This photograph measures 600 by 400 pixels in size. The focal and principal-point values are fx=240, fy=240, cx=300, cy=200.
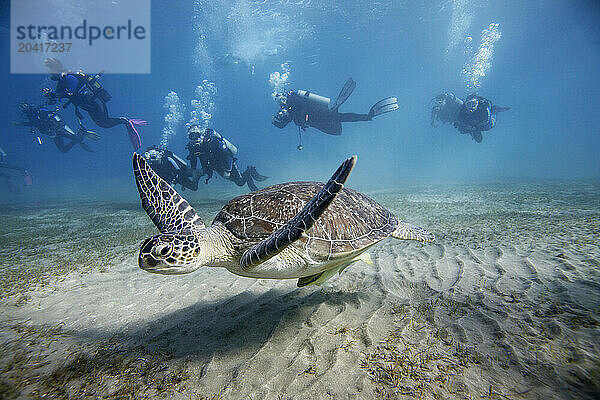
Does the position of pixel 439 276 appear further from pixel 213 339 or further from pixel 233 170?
pixel 233 170

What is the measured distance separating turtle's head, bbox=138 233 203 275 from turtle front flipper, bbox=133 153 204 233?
63 centimetres

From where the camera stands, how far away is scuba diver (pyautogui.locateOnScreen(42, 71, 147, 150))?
13156 mm

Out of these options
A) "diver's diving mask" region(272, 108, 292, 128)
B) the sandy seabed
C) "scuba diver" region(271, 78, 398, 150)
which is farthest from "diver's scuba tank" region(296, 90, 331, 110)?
the sandy seabed

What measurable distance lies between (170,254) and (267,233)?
93 cm

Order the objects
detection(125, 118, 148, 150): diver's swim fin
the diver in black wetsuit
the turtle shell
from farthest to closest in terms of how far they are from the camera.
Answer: the diver in black wetsuit → detection(125, 118, 148, 150): diver's swim fin → the turtle shell

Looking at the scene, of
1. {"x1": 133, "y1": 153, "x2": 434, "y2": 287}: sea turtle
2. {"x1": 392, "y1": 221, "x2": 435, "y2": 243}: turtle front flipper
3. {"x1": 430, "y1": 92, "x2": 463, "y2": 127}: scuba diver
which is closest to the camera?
{"x1": 133, "y1": 153, "x2": 434, "y2": 287}: sea turtle

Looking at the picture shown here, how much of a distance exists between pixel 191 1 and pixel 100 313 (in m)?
36.0

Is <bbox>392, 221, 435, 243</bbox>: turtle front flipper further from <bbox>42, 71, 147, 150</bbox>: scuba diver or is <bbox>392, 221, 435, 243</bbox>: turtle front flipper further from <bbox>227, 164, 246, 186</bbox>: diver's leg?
<bbox>42, 71, 147, 150</bbox>: scuba diver

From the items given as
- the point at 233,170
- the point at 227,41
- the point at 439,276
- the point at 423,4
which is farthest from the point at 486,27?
the point at 439,276

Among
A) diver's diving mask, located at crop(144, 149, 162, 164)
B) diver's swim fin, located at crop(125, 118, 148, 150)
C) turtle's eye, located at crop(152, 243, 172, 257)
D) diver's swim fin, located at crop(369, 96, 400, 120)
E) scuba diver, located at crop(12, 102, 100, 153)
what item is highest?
diver's swim fin, located at crop(369, 96, 400, 120)

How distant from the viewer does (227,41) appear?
125 feet

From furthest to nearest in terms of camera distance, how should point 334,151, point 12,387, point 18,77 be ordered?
point 334,151
point 18,77
point 12,387

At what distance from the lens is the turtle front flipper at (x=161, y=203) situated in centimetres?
293

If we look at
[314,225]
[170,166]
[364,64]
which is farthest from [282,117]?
[364,64]
